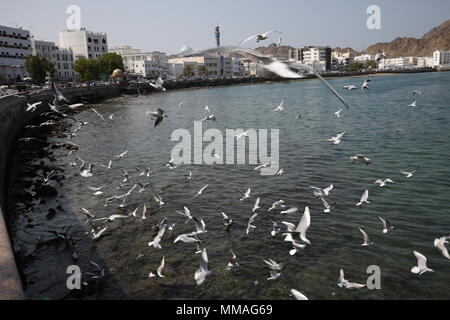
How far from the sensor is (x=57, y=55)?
111 m

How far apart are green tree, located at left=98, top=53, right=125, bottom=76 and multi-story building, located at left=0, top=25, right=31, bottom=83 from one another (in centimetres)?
1993

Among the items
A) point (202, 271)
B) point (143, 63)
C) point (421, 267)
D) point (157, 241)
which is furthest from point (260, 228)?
point (143, 63)

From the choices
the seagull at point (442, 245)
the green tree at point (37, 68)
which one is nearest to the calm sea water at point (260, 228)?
the seagull at point (442, 245)

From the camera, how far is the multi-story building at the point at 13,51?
90.5 metres

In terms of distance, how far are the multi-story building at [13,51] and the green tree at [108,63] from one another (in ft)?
65.4

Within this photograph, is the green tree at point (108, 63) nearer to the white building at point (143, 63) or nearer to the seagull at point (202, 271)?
the white building at point (143, 63)

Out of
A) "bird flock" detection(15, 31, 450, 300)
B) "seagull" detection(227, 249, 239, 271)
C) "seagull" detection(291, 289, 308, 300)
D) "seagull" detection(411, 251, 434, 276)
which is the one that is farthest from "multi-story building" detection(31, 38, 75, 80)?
"seagull" detection(411, 251, 434, 276)

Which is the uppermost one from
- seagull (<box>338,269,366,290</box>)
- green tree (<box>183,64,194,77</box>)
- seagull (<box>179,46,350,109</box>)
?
green tree (<box>183,64,194,77</box>)

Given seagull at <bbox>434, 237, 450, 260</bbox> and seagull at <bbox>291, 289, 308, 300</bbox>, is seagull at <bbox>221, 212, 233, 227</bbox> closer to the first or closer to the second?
seagull at <bbox>291, 289, 308, 300</bbox>

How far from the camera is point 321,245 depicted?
10273 mm

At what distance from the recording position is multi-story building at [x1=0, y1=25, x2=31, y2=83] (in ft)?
297

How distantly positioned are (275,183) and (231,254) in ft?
20.7
